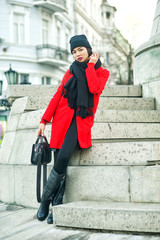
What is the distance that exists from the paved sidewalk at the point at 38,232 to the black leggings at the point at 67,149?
0.61m

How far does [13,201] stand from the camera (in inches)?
222

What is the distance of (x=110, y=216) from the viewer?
385 cm

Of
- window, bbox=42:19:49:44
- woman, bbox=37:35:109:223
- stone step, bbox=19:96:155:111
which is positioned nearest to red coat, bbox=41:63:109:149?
woman, bbox=37:35:109:223

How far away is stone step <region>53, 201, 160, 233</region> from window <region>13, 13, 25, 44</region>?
24.5 m

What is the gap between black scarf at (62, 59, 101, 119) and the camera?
431 centimetres

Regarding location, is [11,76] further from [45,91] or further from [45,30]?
[45,30]

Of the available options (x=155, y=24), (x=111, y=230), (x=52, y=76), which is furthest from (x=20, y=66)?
(x=111, y=230)

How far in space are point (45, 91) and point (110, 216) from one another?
3630 millimetres

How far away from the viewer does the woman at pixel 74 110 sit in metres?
4.30

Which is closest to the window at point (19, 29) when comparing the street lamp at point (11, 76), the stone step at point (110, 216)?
the street lamp at point (11, 76)

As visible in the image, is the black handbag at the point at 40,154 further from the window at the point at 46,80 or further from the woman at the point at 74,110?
the window at the point at 46,80

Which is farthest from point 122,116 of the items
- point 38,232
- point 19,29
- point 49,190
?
point 19,29

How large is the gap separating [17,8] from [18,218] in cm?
2472

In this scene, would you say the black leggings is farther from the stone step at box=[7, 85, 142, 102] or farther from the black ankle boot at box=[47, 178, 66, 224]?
the stone step at box=[7, 85, 142, 102]
